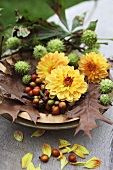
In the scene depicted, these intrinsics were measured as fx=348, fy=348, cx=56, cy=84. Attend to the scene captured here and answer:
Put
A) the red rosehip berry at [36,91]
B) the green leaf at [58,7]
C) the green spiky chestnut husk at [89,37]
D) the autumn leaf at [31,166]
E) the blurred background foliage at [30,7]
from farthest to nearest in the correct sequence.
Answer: the blurred background foliage at [30,7] → the green leaf at [58,7] → the green spiky chestnut husk at [89,37] → the red rosehip berry at [36,91] → the autumn leaf at [31,166]

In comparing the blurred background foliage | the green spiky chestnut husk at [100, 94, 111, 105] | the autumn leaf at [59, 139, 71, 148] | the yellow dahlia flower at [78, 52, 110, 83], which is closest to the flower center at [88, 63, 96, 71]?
the yellow dahlia flower at [78, 52, 110, 83]

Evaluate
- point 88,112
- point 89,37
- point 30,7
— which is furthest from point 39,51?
point 30,7

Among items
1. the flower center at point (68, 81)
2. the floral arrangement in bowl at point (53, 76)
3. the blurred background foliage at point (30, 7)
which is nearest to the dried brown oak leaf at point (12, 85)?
the floral arrangement in bowl at point (53, 76)

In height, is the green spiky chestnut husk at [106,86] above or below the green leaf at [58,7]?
below

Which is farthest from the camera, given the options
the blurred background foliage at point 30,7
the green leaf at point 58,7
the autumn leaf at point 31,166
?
the blurred background foliage at point 30,7

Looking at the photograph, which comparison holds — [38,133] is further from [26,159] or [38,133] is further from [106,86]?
[106,86]

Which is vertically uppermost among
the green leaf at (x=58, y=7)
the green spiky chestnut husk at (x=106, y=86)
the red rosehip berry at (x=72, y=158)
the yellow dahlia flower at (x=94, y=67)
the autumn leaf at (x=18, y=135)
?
the green leaf at (x=58, y=7)

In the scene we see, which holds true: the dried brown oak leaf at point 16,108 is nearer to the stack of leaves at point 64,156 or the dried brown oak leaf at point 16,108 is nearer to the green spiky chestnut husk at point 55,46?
the stack of leaves at point 64,156

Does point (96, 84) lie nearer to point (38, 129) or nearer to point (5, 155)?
point (38, 129)
